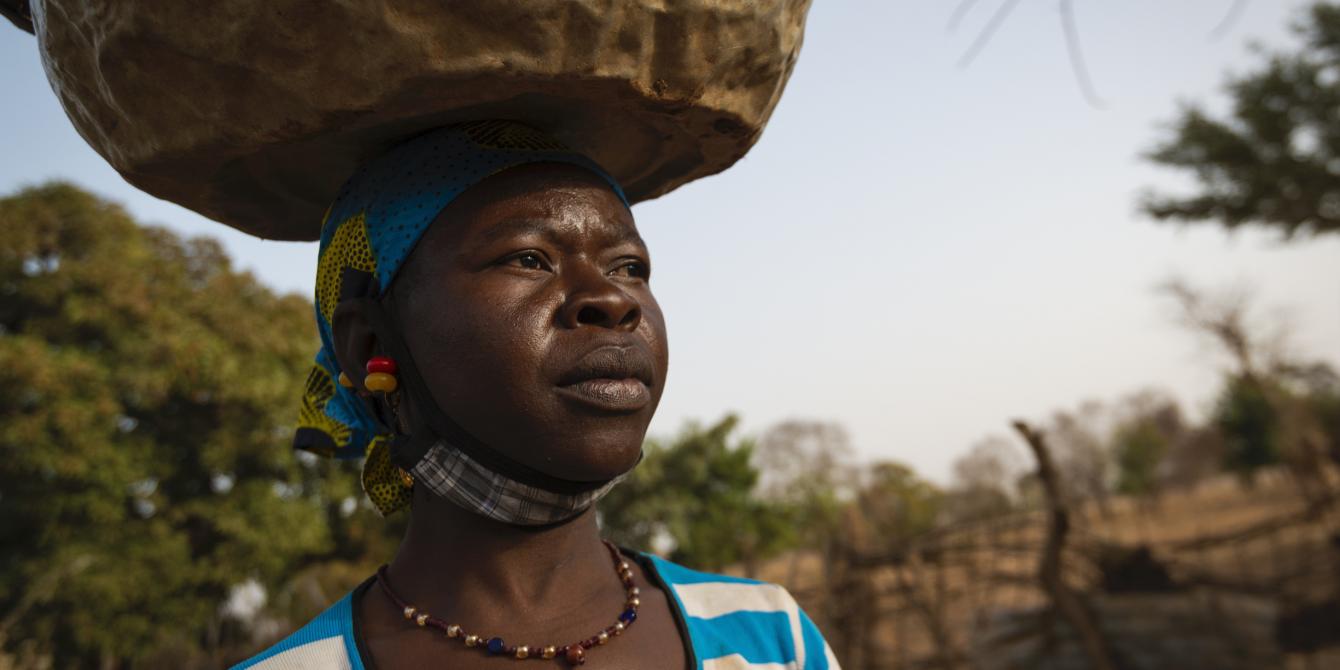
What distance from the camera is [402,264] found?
1.53 metres

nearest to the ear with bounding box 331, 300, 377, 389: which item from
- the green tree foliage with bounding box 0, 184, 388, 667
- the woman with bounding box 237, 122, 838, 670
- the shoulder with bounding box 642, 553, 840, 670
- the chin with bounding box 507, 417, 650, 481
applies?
the woman with bounding box 237, 122, 838, 670

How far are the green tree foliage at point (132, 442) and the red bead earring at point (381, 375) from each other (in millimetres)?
10965

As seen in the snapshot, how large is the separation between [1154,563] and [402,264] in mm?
6150

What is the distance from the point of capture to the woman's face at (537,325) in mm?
1388

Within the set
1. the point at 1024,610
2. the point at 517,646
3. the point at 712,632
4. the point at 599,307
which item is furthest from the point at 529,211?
the point at 1024,610

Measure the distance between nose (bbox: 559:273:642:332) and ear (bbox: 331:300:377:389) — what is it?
1.31 ft

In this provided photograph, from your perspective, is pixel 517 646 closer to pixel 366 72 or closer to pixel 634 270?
pixel 634 270

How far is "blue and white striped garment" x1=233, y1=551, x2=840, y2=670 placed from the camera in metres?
1.49

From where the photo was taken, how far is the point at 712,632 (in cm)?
169

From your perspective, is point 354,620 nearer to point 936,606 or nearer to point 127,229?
point 936,606

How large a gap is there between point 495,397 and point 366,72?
50cm

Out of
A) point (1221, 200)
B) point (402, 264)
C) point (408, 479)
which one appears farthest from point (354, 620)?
point (1221, 200)

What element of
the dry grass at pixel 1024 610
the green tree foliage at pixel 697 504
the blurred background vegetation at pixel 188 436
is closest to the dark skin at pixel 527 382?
the dry grass at pixel 1024 610

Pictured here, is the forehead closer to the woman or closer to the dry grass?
the woman
